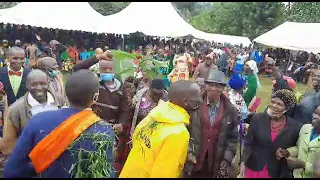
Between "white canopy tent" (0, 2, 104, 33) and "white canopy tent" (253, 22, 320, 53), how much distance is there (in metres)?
7.05

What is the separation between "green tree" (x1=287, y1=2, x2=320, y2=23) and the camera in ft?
88.5

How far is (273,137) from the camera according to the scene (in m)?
4.27

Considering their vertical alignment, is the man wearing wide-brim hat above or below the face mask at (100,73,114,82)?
below

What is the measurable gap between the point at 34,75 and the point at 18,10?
1444 centimetres

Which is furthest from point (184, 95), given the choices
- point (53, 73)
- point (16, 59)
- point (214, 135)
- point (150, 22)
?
point (150, 22)

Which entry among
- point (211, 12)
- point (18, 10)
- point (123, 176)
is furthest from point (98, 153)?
point (211, 12)

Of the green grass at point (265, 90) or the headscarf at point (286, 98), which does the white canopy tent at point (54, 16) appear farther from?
the headscarf at point (286, 98)

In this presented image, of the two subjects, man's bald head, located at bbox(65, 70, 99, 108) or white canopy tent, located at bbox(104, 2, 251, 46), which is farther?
white canopy tent, located at bbox(104, 2, 251, 46)

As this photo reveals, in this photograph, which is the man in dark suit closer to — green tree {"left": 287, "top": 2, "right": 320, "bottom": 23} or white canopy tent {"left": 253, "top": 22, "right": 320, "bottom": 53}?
white canopy tent {"left": 253, "top": 22, "right": 320, "bottom": 53}

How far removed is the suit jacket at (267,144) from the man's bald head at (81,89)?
207cm

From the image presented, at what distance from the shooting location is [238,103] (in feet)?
21.1

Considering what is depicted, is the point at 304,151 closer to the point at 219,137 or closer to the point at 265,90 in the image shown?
the point at 219,137

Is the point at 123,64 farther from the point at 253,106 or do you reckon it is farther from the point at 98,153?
the point at 98,153

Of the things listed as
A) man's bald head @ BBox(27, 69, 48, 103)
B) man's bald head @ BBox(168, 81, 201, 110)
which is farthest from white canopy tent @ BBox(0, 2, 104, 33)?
man's bald head @ BBox(168, 81, 201, 110)
